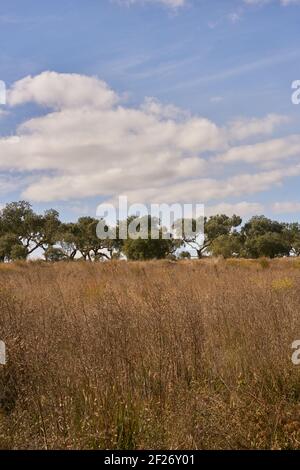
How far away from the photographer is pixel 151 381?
4414 mm

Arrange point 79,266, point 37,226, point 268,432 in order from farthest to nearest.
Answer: point 37,226 < point 79,266 < point 268,432

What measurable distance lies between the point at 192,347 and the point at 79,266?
1421cm

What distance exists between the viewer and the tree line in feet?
144

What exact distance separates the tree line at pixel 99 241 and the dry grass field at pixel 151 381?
103ft

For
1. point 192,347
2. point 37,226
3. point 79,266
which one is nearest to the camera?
point 192,347

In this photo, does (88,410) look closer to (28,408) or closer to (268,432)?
(28,408)

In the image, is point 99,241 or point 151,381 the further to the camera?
point 99,241

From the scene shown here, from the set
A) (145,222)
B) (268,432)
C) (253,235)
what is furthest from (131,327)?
(253,235)

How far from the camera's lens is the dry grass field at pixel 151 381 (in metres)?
3.55

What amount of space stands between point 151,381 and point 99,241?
164ft

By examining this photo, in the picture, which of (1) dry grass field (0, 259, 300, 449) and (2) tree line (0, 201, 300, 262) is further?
(2) tree line (0, 201, 300, 262)

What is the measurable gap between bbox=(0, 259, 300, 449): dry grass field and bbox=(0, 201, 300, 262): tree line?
1240 inches
